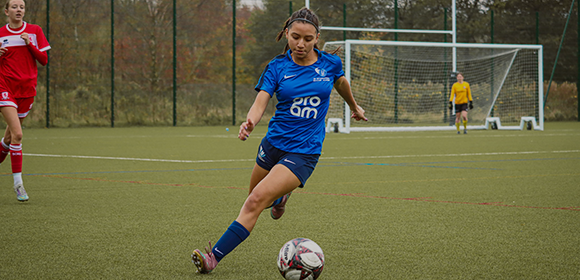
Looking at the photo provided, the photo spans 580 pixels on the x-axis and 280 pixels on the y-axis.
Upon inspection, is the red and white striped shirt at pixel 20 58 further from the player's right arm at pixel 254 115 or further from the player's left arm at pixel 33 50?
the player's right arm at pixel 254 115

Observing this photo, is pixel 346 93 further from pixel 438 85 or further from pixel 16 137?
pixel 438 85

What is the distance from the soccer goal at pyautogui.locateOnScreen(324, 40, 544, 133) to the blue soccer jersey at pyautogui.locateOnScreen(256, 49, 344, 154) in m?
20.0

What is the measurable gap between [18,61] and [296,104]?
4.15 m

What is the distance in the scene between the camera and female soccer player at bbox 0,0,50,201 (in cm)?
711

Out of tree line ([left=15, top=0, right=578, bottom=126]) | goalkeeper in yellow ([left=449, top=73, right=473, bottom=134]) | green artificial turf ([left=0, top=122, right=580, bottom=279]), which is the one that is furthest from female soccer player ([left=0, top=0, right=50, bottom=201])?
tree line ([left=15, top=0, right=578, bottom=126])

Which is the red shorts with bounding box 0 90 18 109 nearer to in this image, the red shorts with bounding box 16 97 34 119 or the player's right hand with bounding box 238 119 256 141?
the red shorts with bounding box 16 97 34 119

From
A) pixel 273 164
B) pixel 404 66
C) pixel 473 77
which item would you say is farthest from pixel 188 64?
pixel 273 164

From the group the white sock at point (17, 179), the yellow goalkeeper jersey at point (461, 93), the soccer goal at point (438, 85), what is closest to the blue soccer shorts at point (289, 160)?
the white sock at point (17, 179)

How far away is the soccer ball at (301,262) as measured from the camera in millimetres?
3820

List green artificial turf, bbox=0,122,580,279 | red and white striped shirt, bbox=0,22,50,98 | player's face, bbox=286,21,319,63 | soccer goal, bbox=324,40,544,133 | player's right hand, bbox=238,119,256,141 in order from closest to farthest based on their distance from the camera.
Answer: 1. player's right hand, bbox=238,119,256,141
2. green artificial turf, bbox=0,122,580,279
3. player's face, bbox=286,21,319,63
4. red and white striped shirt, bbox=0,22,50,98
5. soccer goal, bbox=324,40,544,133

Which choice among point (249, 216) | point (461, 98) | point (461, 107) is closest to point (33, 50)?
point (249, 216)

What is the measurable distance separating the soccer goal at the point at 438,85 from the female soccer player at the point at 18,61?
57.4ft

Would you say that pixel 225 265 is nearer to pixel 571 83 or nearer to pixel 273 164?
pixel 273 164

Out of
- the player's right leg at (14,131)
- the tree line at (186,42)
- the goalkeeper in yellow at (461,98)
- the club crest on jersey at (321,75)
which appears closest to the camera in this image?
the club crest on jersey at (321,75)
